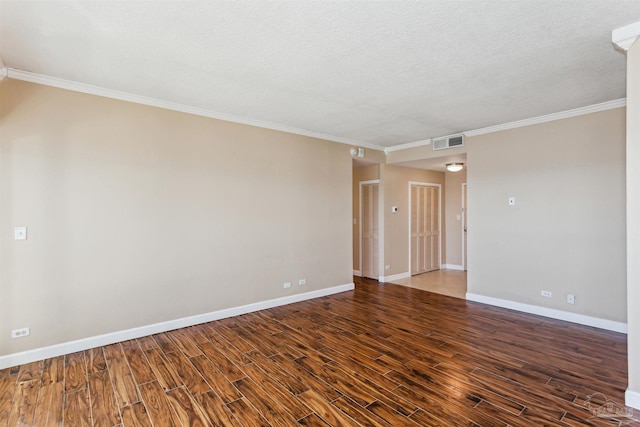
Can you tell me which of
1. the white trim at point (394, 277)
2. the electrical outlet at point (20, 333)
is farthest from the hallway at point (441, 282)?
the electrical outlet at point (20, 333)

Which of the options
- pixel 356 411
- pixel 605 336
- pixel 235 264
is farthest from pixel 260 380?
pixel 605 336

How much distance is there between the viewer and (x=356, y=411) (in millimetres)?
2264

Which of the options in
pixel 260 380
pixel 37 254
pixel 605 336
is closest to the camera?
pixel 260 380

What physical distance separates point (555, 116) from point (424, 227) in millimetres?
3704

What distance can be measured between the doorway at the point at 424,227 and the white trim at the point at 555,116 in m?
2.33

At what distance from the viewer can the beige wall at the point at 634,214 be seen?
2268mm

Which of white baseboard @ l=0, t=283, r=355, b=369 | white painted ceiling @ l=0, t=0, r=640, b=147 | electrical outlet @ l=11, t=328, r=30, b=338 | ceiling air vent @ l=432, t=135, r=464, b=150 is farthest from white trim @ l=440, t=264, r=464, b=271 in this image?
electrical outlet @ l=11, t=328, r=30, b=338

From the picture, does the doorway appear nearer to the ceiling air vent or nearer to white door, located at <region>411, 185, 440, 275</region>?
white door, located at <region>411, 185, 440, 275</region>

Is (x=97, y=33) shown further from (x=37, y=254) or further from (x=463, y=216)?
(x=463, y=216)

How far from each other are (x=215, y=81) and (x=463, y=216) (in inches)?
262

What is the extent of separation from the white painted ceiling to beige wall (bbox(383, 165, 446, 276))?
265 centimetres

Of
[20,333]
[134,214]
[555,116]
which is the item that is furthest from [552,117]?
[20,333]

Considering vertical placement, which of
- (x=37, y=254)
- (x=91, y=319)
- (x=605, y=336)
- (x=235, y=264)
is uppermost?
(x=37, y=254)

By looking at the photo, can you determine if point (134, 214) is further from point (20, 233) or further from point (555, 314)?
point (555, 314)
